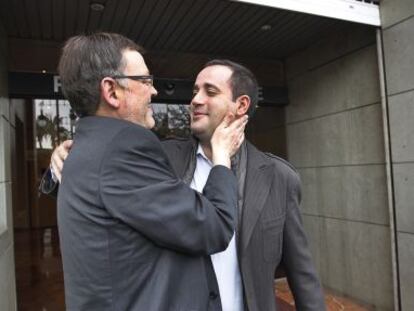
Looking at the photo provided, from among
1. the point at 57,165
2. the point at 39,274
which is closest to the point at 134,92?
the point at 57,165

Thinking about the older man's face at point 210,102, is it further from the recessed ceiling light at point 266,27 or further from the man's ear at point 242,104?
the recessed ceiling light at point 266,27

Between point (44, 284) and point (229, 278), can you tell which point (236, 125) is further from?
point (44, 284)

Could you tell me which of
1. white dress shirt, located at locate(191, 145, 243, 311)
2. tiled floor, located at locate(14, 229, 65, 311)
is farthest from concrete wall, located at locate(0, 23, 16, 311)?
white dress shirt, located at locate(191, 145, 243, 311)

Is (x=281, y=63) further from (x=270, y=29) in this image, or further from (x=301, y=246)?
(x=301, y=246)

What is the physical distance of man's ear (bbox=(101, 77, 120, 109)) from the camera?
1.40 metres

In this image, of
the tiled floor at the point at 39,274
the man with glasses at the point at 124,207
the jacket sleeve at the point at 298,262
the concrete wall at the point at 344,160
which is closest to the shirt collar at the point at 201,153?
the jacket sleeve at the point at 298,262

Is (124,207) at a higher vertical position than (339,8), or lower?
lower

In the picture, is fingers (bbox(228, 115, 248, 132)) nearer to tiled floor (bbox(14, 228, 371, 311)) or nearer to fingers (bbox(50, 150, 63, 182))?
fingers (bbox(50, 150, 63, 182))

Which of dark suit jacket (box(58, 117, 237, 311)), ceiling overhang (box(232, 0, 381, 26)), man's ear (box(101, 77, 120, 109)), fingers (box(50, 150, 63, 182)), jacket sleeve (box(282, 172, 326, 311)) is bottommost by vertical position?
jacket sleeve (box(282, 172, 326, 311))

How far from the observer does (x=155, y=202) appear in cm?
127

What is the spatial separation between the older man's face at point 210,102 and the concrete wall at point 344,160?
385cm

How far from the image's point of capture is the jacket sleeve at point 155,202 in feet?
4.13

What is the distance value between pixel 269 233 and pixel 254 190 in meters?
0.21

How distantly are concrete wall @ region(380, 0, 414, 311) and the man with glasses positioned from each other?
3.99 meters
